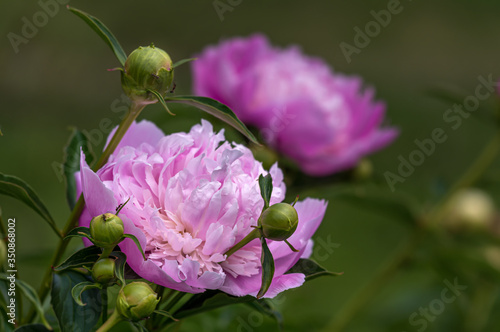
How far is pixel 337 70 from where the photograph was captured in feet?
10.3

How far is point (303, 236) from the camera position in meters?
0.49

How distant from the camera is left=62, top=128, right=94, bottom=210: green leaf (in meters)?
0.54

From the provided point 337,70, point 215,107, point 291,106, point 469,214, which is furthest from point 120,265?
point 337,70

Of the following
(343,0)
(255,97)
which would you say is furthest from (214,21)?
(255,97)

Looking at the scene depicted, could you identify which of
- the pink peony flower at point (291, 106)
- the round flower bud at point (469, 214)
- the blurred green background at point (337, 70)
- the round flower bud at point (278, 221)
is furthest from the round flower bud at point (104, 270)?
the round flower bud at point (469, 214)

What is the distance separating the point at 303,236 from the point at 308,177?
542 mm

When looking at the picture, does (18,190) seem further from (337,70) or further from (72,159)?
(337,70)

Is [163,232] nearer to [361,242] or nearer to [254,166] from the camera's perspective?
[254,166]

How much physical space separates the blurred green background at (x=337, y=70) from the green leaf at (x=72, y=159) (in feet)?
0.68

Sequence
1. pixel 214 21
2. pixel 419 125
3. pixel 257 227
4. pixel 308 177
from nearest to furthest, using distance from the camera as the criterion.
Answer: pixel 257 227, pixel 308 177, pixel 419 125, pixel 214 21

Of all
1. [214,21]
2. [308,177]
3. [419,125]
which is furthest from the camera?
[214,21]

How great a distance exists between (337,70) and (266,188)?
2.75 m

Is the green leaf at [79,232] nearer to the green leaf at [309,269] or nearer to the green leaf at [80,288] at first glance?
the green leaf at [80,288]

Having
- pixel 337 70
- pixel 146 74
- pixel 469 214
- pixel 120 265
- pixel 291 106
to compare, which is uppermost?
pixel 146 74
